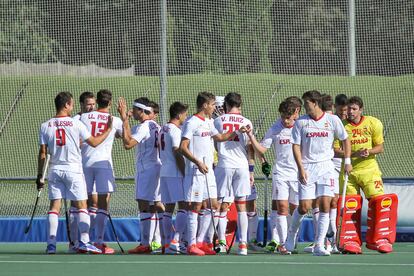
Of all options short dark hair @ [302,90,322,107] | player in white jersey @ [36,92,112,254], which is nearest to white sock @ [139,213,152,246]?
player in white jersey @ [36,92,112,254]

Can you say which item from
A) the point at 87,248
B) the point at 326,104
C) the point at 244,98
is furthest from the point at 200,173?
the point at 244,98

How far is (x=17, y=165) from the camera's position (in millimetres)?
23719

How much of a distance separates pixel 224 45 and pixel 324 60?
2.22 meters

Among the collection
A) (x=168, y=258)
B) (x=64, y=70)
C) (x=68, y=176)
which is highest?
(x=64, y=70)

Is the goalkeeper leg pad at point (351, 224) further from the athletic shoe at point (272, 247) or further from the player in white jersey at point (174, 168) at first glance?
the player in white jersey at point (174, 168)

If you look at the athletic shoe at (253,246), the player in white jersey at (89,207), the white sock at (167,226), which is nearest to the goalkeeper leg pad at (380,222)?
the athletic shoe at (253,246)

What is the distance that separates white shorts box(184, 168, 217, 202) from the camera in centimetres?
1511

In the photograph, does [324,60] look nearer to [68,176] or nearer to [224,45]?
[224,45]

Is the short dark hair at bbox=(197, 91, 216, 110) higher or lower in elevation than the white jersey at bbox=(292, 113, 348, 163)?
higher

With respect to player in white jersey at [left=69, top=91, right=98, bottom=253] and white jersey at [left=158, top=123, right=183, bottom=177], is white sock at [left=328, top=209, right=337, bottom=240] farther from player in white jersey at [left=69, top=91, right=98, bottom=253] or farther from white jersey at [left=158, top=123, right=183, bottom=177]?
player in white jersey at [left=69, top=91, right=98, bottom=253]

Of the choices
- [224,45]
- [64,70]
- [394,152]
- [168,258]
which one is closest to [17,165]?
[64,70]

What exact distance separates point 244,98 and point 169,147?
10.2m

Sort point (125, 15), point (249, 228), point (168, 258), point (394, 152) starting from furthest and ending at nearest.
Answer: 1. point (125, 15)
2. point (394, 152)
3. point (249, 228)
4. point (168, 258)

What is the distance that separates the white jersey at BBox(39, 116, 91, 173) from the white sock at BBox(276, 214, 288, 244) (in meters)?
2.54
